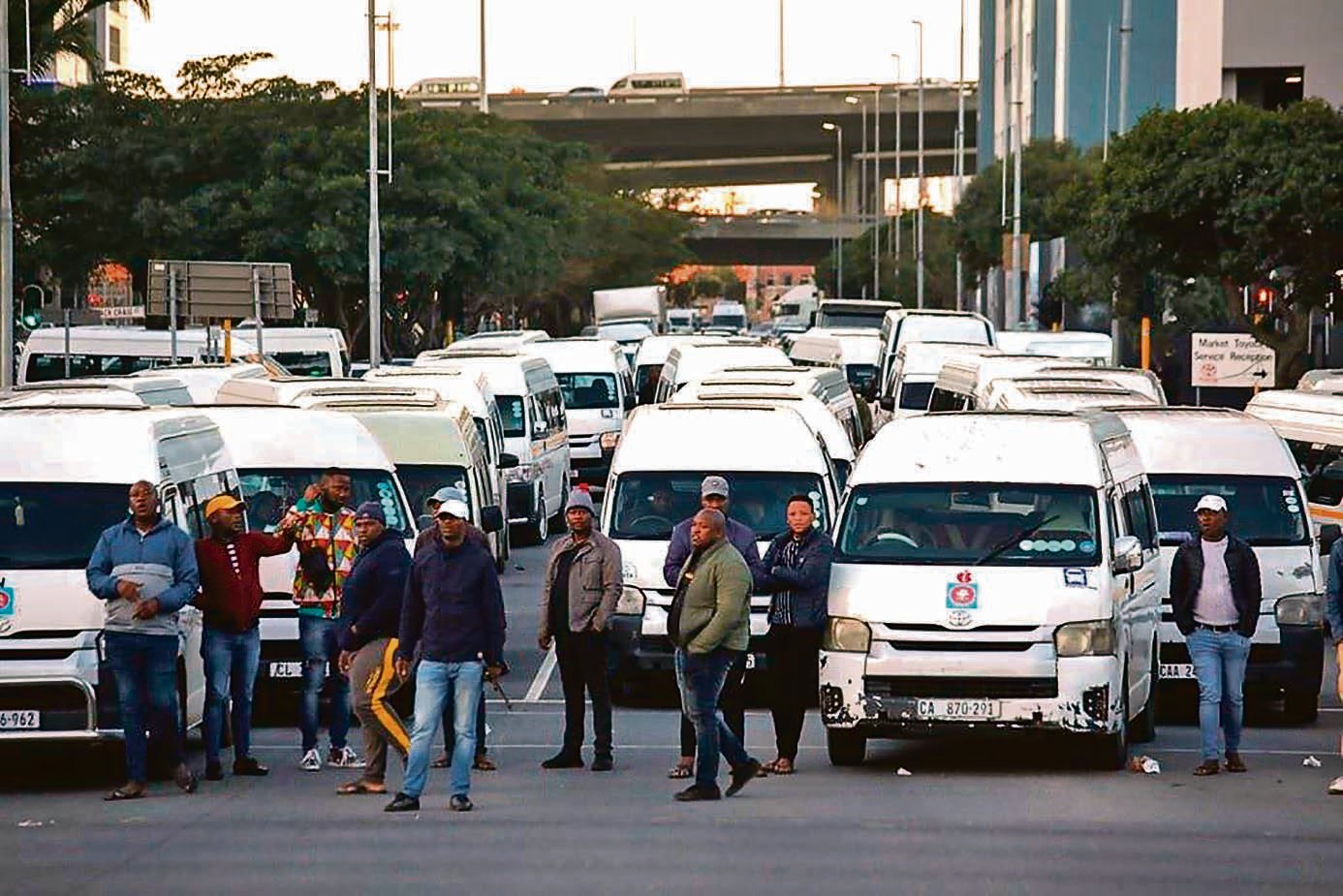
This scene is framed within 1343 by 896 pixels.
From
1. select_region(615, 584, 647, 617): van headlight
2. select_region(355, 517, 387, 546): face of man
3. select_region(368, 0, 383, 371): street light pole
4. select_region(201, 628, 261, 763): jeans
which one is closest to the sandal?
select_region(201, 628, 261, 763): jeans

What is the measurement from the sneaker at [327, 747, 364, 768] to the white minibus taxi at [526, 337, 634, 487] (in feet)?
85.3

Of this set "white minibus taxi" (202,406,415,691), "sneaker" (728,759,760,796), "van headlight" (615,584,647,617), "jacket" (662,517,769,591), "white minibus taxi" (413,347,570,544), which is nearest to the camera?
"sneaker" (728,759,760,796)

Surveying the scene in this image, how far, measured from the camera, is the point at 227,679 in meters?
15.6

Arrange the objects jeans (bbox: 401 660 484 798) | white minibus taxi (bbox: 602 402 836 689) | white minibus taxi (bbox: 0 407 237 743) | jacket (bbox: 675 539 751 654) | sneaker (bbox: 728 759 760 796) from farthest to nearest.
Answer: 1. white minibus taxi (bbox: 602 402 836 689)
2. white minibus taxi (bbox: 0 407 237 743)
3. sneaker (bbox: 728 759 760 796)
4. jacket (bbox: 675 539 751 654)
5. jeans (bbox: 401 660 484 798)

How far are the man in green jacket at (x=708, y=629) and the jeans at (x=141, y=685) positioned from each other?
2762 millimetres

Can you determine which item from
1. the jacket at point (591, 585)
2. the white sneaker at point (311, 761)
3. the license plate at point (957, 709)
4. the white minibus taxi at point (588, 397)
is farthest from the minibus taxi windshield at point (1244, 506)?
the white minibus taxi at point (588, 397)

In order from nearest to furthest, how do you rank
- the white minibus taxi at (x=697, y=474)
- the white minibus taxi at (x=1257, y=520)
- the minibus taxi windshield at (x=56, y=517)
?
the minibus taxi windshield at (x=56, y=517) → the white minibus taxi at (x=1257, y=520) → the white minibus taxi at (x=697, y=474)

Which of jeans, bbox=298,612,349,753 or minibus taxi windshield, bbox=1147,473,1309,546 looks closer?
jeans, bbox=298,612,349,753

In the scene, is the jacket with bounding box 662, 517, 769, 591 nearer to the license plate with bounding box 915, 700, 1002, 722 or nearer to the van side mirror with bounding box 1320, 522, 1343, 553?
the license plate with bounding box 915, 700, 1002, 722

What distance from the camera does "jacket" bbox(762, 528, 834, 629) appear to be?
15664mm

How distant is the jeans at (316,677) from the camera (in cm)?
1603

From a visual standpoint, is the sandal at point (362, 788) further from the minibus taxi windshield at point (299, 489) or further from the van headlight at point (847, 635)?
the minibus taxi windshield at point (299, 489)

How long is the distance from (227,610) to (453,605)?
6.55 ft

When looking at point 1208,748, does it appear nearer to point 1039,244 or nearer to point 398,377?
point 398,377
